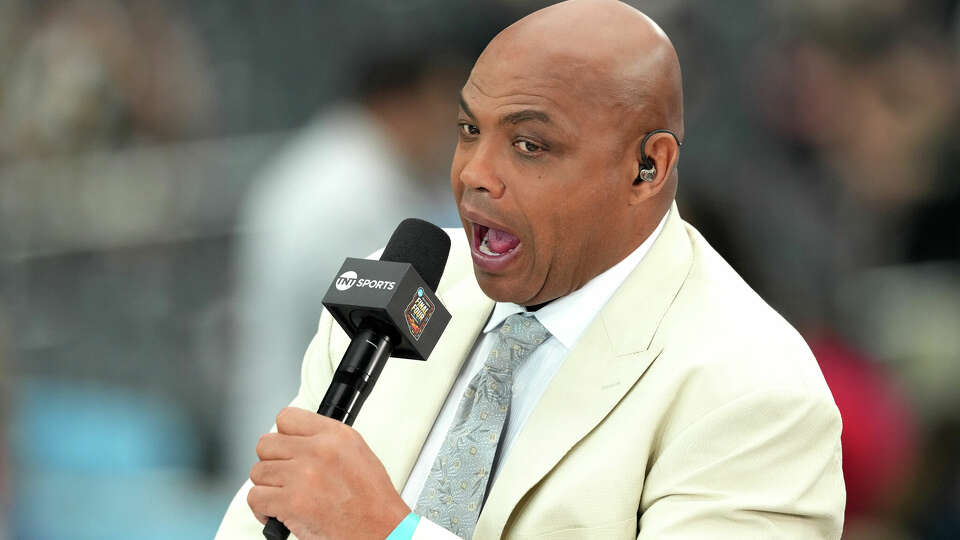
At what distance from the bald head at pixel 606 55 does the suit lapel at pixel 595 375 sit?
0.22 meters

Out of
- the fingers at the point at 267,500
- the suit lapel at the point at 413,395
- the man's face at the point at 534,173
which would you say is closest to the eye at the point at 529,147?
the man's face at the point at 534,173

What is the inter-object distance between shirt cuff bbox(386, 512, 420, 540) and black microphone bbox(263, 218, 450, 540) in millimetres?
140

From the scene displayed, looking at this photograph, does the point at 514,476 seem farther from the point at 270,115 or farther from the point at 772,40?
the point at 270,115

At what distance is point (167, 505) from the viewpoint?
4785 mm

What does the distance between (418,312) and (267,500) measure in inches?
12.5

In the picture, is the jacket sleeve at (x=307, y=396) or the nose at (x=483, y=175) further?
the jacket sleeve at (x=307, y=396)

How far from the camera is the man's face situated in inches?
72.1

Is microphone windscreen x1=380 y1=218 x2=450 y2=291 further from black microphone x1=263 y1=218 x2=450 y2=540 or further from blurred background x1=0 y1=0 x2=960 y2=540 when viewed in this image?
blurred background x1=0 y1=0 x2=960 y2=540

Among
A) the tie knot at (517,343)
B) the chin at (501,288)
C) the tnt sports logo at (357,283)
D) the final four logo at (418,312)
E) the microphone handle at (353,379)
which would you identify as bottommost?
the microphone handle at (353,379)

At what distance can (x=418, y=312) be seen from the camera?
1.73 meters

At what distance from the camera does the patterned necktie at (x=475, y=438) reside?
189cm

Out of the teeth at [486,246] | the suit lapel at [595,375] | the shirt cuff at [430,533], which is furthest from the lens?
the teeth at [486,246]

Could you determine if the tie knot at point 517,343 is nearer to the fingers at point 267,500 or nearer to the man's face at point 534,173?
the man's face at point 534,173

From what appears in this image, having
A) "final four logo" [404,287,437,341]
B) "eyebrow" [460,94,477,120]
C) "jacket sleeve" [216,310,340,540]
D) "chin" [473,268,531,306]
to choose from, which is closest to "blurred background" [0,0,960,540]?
"jacket sleeve" [216,310,340,540]
